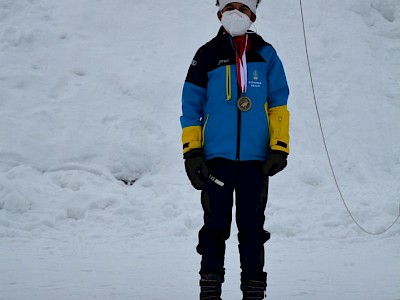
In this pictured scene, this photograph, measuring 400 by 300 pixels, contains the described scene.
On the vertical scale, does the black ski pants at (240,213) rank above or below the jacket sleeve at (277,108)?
below

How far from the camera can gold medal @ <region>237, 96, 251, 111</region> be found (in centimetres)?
326

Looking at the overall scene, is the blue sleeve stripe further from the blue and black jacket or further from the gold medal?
the gold medal

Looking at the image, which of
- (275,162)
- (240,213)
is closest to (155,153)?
(240,213)

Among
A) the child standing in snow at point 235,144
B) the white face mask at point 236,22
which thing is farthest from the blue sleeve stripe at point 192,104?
the white face mask at point 236,22

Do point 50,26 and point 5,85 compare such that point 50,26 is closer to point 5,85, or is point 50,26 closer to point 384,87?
point 5,85

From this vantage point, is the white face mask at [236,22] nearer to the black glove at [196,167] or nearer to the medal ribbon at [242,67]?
the medal ribbon at [242,67]

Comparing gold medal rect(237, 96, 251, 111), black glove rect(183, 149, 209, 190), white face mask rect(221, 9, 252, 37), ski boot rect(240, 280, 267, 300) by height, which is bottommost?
ski boot rect(240, 280, 267, 300)

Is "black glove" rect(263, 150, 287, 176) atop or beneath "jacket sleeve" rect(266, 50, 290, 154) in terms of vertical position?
beneath

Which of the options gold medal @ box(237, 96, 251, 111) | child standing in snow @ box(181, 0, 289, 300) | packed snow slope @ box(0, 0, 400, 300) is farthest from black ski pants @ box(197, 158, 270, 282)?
packed snow slope @ box(0, 0, 400, 300)

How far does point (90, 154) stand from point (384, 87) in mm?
5912

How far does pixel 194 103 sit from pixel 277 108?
51 cm

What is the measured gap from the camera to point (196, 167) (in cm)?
321

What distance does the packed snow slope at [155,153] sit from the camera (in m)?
4.59

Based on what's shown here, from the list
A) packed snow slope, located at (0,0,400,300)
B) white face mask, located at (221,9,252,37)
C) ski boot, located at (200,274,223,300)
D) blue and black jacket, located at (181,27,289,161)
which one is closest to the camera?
ski boot, located at (200,274,223,300)
